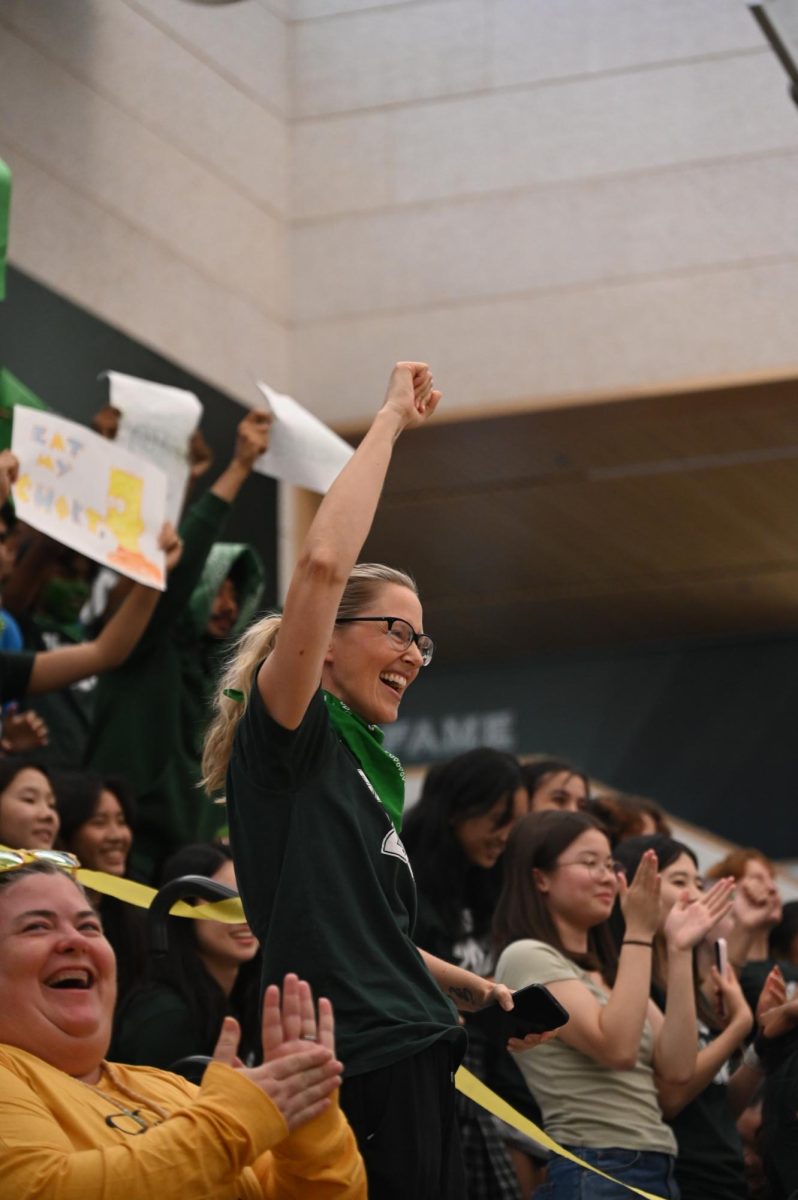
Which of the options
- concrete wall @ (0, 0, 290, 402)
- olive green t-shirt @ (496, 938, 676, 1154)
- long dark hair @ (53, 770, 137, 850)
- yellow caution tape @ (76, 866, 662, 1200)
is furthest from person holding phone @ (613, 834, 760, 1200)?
concrete wall @ (0, 0, 290, 402)

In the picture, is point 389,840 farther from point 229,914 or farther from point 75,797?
point 75,797

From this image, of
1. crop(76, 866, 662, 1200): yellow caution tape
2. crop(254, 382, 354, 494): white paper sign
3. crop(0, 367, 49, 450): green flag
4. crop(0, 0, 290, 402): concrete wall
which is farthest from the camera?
crop(0, 0, 290, 402): concrete wall

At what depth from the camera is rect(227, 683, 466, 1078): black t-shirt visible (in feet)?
8.20

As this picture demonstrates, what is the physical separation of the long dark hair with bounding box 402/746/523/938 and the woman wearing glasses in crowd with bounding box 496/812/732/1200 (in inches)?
16.7

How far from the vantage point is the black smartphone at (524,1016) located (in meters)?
2.82

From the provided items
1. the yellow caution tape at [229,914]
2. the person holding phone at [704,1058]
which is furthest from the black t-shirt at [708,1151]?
the yellow caution tape at [229,914]

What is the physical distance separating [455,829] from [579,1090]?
3.29ft

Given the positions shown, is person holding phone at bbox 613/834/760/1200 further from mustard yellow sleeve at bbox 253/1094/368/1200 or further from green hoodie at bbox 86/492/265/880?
mustard yellow sleeve at bbox 253/1094/368/1200

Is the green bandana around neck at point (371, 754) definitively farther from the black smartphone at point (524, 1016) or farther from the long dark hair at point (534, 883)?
the long dark hair at point (534, 883)

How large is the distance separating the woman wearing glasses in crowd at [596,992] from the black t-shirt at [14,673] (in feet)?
4.71

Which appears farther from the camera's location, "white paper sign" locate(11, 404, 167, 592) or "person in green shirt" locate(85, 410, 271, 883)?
"person in green shirt" locate(85, 410, 271, 883)

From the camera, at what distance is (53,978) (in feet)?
8.49

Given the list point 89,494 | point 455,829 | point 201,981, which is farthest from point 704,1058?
point 89,494

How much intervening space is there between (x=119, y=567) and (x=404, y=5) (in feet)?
18.4
